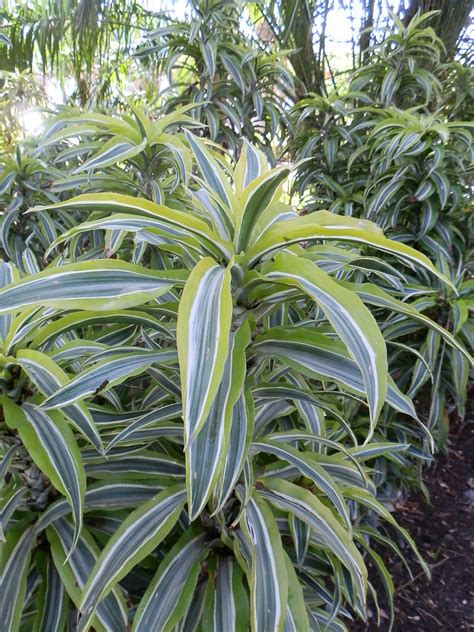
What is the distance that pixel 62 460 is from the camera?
586mm

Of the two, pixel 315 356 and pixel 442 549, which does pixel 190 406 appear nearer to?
pixel 315 356

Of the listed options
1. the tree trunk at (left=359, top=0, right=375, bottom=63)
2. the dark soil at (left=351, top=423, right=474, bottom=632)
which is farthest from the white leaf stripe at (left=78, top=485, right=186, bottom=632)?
the tree trunk at (left=359, top=0, right=375, bottom=63)

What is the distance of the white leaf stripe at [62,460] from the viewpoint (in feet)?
1.89

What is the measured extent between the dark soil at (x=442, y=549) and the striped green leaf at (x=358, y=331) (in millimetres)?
1381

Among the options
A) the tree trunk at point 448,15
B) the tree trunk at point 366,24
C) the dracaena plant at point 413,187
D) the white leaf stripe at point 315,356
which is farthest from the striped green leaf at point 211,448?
the tree trunk at point 448,15

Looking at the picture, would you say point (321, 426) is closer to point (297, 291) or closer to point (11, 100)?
point (297, 291)

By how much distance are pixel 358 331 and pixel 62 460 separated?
0.39 m

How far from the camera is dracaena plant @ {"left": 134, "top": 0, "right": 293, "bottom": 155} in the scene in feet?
5.58

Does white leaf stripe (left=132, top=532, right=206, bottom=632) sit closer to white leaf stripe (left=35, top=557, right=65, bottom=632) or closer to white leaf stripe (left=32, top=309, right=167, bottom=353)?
white leaf stripe (left=35, top=557, right=65, bottom=632)

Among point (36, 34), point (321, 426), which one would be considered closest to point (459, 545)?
point (321, 426)

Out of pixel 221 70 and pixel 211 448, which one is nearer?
pixel 211 448

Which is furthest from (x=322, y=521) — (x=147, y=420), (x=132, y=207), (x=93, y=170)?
(x=93, y=170)

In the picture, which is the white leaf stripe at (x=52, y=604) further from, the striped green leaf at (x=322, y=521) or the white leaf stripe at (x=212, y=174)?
the white leaf stripe at (x=212, y=174)

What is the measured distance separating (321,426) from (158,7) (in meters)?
2.48
